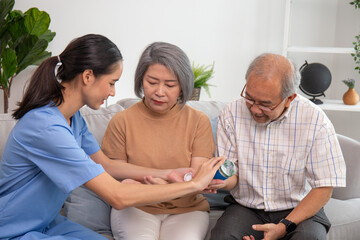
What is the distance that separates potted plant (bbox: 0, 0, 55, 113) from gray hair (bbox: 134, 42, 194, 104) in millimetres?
1825

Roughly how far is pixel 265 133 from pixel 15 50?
2388mm

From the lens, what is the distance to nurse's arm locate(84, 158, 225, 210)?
1492 millimetres

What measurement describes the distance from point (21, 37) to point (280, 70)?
2412 mm

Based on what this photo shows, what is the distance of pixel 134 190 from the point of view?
5.02 ft

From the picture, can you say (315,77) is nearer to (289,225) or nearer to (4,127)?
(289,225)

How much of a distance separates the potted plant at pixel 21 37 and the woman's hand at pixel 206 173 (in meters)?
2.23

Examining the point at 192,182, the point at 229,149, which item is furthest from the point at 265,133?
the point at 192,182

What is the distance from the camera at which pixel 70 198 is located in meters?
1.95

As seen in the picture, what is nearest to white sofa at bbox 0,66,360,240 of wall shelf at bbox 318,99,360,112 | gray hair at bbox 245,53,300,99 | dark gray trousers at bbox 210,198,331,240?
dark gray trousers at bbox 210,198,331,240

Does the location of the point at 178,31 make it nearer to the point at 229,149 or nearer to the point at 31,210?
the point at 229,149

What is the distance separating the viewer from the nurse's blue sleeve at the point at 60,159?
143 centimetres

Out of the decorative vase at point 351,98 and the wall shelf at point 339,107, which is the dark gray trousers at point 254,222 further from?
the decorative vase at point 351,98

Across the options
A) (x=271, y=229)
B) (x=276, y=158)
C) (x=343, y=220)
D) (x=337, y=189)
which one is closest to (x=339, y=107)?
(x=337, y=189)

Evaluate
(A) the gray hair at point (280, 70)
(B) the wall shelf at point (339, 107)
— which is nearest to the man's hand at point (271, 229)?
(A) the gray hair at point (280, 70)
